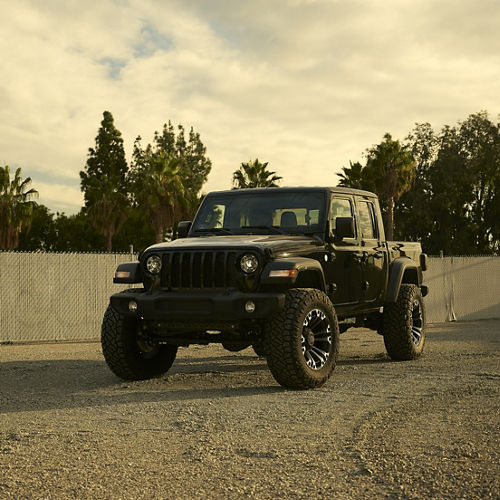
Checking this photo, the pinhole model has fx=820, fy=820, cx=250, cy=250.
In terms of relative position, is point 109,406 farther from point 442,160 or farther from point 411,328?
point 442,160

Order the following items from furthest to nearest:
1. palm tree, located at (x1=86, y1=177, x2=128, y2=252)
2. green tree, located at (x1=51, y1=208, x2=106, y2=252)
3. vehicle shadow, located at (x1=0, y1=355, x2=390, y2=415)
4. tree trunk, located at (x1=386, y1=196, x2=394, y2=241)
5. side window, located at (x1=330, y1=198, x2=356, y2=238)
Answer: green tree, located at (x1=51, y1=208, x2=106, y2=252) → palm tree, located at (x1=86, y1=177, x2=128, y2=252) → tree trunk, located at (x1=386, y1=196, x2=394, y2=241) → side window, located at (x1=330, y1=198, x2=356, y2=238) → vehicle shadow, located at (x1=0, y1=355, x2=390, y2=415)

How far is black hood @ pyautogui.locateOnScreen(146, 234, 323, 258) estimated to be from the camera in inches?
342

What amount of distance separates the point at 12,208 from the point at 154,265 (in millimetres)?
56441

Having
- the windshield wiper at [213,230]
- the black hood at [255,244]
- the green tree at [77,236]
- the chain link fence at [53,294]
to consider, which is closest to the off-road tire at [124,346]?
the black hood at [255,244]

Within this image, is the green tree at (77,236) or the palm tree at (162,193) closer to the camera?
the palm tree at (162,193)

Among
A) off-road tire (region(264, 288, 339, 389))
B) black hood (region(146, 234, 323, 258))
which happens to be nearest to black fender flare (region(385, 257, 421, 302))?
Result: black hood (region(146, 234, 323, 258))

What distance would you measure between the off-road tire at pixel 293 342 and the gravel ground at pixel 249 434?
6.8 inches

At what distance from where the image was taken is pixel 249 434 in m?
6.31

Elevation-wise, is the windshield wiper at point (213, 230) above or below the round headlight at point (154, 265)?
above

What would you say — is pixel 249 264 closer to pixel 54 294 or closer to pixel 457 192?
pixel 54 294

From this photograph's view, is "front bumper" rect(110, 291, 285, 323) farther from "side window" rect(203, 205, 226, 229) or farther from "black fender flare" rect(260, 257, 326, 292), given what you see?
"side window" rect(203, 205, 226, 229)

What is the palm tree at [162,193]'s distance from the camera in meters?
54.6

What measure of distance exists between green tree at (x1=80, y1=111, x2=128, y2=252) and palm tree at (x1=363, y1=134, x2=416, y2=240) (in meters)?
21.0

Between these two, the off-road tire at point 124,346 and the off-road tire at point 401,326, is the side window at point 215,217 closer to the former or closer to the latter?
the off-road tire at point 124,346
